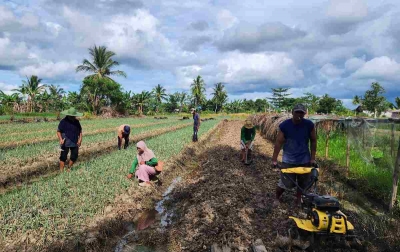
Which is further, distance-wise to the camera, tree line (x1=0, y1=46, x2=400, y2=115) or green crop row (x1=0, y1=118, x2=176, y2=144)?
tree line (x1=0, y1=46, x2=400, y2=115)

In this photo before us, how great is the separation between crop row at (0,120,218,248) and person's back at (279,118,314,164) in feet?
9.96

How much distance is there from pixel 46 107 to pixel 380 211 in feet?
161

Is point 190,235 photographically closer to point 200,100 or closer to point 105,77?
point 105,77

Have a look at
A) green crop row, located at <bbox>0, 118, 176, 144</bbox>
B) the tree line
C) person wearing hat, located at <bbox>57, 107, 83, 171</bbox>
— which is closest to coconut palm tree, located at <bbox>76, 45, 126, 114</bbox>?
the tree line

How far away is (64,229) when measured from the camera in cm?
355

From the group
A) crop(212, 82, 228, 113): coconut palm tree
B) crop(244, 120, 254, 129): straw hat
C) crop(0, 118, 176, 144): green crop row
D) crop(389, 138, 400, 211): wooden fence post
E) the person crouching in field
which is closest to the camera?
crop(389, 138, 400, 211): wooden fence post

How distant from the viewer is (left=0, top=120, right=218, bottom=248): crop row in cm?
348

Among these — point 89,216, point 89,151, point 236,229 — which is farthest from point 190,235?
point 89,151

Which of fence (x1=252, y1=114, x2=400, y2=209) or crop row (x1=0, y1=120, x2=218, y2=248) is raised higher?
fence (x1=252, y1=114, x2=400, y2=209)

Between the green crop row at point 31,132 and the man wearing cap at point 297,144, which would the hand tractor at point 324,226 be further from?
the green crop row at point 31,132

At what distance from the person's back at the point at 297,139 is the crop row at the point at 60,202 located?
3037mm

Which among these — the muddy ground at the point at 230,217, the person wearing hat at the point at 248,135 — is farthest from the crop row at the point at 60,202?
the person wearing hat at the point at 248,135

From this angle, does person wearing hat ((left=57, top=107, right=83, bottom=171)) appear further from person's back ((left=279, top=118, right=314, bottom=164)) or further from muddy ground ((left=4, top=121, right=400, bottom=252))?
person's back ((left=279, top=118, right=314, bottom=164))

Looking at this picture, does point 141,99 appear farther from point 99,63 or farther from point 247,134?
point 247,134
